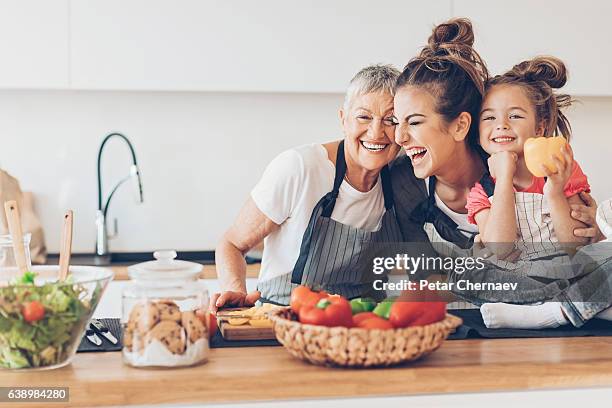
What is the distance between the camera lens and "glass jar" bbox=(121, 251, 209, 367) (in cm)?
129

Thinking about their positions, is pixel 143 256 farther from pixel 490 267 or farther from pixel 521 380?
pixel 521 380

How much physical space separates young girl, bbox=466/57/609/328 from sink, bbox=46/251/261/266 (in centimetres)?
136

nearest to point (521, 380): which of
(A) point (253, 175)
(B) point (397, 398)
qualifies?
(B) point (397, 398)

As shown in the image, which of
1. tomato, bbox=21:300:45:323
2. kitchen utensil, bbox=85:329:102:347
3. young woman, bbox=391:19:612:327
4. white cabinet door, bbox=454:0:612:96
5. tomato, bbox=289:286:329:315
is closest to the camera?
tomato, bbox=21:300:45:323

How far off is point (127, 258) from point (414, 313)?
6.60 feet

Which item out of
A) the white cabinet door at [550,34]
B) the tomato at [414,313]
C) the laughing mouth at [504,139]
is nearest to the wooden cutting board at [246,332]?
the tomato at [414,313]

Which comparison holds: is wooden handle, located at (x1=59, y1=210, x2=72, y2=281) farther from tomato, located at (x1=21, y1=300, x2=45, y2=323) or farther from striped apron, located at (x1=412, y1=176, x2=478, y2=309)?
striped apron, located at (x1=412, y1=176, x2=478, y2=309)

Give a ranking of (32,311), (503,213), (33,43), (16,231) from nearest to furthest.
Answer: (32,311)
(16,231)
(503,213)
(33,43)

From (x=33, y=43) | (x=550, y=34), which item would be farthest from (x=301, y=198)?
(x=550, y=34)

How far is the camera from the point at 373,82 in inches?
78.3

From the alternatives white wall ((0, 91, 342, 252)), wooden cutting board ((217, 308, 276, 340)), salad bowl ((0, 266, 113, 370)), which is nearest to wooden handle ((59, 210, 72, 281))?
salad bowl ((0, 266, 113, 370))

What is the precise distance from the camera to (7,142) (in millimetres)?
3123

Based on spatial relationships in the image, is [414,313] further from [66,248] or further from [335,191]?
[335,191]

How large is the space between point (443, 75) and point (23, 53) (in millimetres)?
1544
